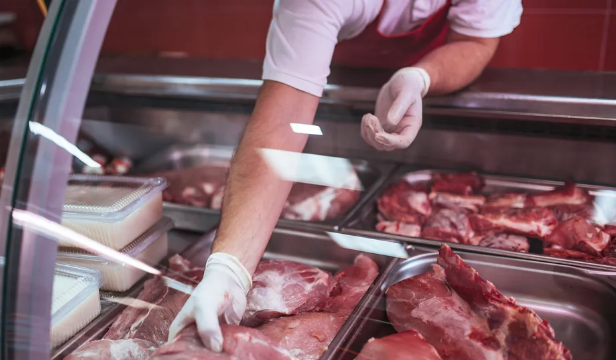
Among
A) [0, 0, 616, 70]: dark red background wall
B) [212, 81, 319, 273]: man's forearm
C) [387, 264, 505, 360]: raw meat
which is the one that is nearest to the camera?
[387, 264, 505, 360]: raw meat

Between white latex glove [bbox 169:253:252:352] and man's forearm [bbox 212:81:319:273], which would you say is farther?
man's forearm [bbox 212:81:319:273]

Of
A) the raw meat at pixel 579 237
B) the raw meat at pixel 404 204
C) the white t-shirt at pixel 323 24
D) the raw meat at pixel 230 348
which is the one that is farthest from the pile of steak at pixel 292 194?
the raw meat at pixel 579 237

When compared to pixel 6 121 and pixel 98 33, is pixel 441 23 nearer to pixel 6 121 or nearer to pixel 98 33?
pixel 98 33

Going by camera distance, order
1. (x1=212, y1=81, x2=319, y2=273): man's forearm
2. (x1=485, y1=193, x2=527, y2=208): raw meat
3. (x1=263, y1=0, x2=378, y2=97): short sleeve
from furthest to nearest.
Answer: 1. (x1=485, y1=193, x2=527, y2=208): raw meat
2. (x1=263, y1=0, x2=378, y2=97): short sleeve
3. (x1=212, y1=81, x2=319, y2=273): man's forearm

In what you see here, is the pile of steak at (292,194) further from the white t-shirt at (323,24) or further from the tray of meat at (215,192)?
the white t-shirt at (323,24)

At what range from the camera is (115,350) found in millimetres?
1265

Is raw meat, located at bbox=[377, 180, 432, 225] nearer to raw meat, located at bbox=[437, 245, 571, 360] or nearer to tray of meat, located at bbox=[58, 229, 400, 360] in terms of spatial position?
tray of meat, located at bbox=[58, 229, 400, 360]

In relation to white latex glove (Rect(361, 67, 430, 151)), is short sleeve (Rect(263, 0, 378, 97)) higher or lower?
higher

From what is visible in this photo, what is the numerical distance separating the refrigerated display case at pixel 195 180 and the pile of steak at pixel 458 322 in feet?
0.27

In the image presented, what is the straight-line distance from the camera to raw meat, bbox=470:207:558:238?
179cm

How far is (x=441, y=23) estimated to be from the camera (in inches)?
62.5

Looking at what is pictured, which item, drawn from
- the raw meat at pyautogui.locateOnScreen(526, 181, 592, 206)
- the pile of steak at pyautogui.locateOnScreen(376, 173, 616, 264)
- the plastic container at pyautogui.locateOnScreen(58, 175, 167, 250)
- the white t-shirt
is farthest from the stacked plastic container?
the raw meat at pyautogui.locateOnScreen(526, 181, 592, 206)

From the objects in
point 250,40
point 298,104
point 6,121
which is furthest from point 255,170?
point 250,40

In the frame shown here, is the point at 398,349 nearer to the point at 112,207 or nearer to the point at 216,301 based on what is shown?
the point at 216,301
